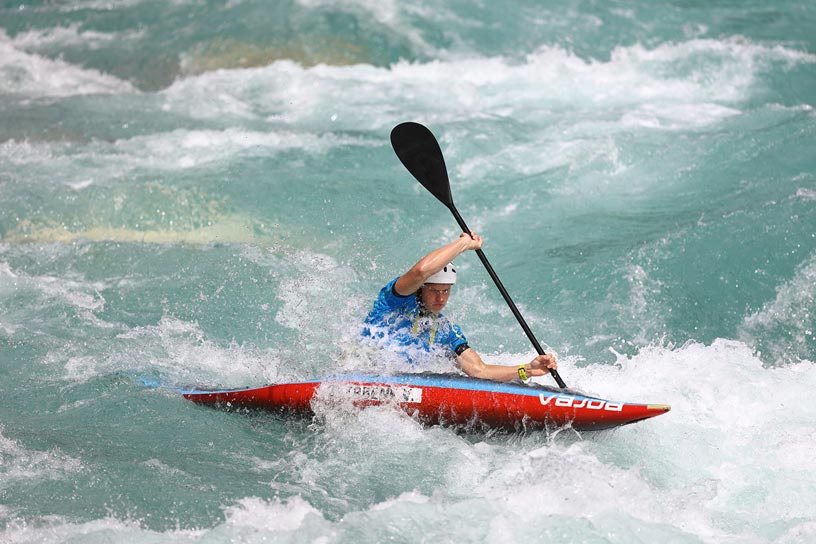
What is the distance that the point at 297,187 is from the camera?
8.70 m

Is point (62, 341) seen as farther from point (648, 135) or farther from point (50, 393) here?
point (648, 135)

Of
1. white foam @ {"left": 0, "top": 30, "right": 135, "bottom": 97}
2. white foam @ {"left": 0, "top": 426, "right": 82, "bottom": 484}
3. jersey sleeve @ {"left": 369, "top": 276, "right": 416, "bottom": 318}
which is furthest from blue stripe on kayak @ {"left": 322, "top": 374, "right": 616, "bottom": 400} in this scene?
white foam @ {"left": 0, "top": 30, "right": 135, "bottom": 97}

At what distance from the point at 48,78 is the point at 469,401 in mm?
9507

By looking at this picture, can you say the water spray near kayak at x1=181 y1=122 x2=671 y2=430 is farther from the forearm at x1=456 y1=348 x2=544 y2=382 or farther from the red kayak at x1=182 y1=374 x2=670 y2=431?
the forearm at x1=456 y1=348 x2=544 y2=382

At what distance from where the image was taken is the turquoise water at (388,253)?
4.48 meters

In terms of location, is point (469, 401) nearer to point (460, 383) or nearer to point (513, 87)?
point (460, 383)

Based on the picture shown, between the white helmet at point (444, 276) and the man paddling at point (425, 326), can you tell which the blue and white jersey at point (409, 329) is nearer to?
the man paddling at point (425, 326)

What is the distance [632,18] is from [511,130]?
4.36 meters

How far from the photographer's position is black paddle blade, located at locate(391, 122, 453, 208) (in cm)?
571

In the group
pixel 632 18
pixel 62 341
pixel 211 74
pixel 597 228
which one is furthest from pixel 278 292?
pixel 632 18

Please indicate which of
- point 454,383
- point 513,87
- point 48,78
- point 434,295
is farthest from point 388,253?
point 48,78

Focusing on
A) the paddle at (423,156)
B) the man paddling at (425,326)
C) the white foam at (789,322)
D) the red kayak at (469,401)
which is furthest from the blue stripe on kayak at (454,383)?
the white foam at (789,322)

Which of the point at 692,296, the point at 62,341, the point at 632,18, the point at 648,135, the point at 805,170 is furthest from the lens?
the point at 632,18

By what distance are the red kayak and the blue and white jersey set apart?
216mm
